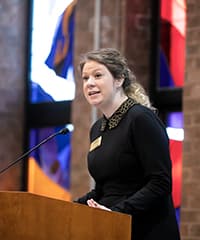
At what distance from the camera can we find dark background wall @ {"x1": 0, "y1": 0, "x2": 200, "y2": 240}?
6.47 metres

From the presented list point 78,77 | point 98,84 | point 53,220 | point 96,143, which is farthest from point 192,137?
point 53,220

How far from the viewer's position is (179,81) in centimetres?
730

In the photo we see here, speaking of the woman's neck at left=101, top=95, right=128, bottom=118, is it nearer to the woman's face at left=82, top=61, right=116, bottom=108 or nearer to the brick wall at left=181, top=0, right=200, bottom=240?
the woman's face at left=82, top=61, right=116, bottom=108

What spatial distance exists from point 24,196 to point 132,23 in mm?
4436

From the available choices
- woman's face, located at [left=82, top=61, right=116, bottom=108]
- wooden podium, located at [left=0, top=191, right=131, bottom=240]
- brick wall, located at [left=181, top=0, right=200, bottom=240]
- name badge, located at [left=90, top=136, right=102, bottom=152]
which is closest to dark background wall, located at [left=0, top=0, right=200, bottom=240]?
brick wall, located at [left=181, top=0, right=200, bottom=240]

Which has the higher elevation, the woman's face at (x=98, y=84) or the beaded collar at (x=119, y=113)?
the woman's face at (x=98, y=84)

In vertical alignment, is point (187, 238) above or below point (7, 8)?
below

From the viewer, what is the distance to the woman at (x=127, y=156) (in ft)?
11.3

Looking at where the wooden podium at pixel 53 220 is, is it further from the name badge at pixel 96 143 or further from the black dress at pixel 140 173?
the name badge at pixel 96 143

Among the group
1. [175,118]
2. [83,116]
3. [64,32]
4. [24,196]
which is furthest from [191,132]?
[24,196]

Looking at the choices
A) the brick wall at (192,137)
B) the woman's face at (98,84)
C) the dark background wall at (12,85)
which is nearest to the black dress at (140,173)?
the woman's face at (98,84)

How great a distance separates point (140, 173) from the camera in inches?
139

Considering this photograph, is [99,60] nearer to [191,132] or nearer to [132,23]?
[191,132]

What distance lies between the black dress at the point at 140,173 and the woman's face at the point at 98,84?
0.10 metres
